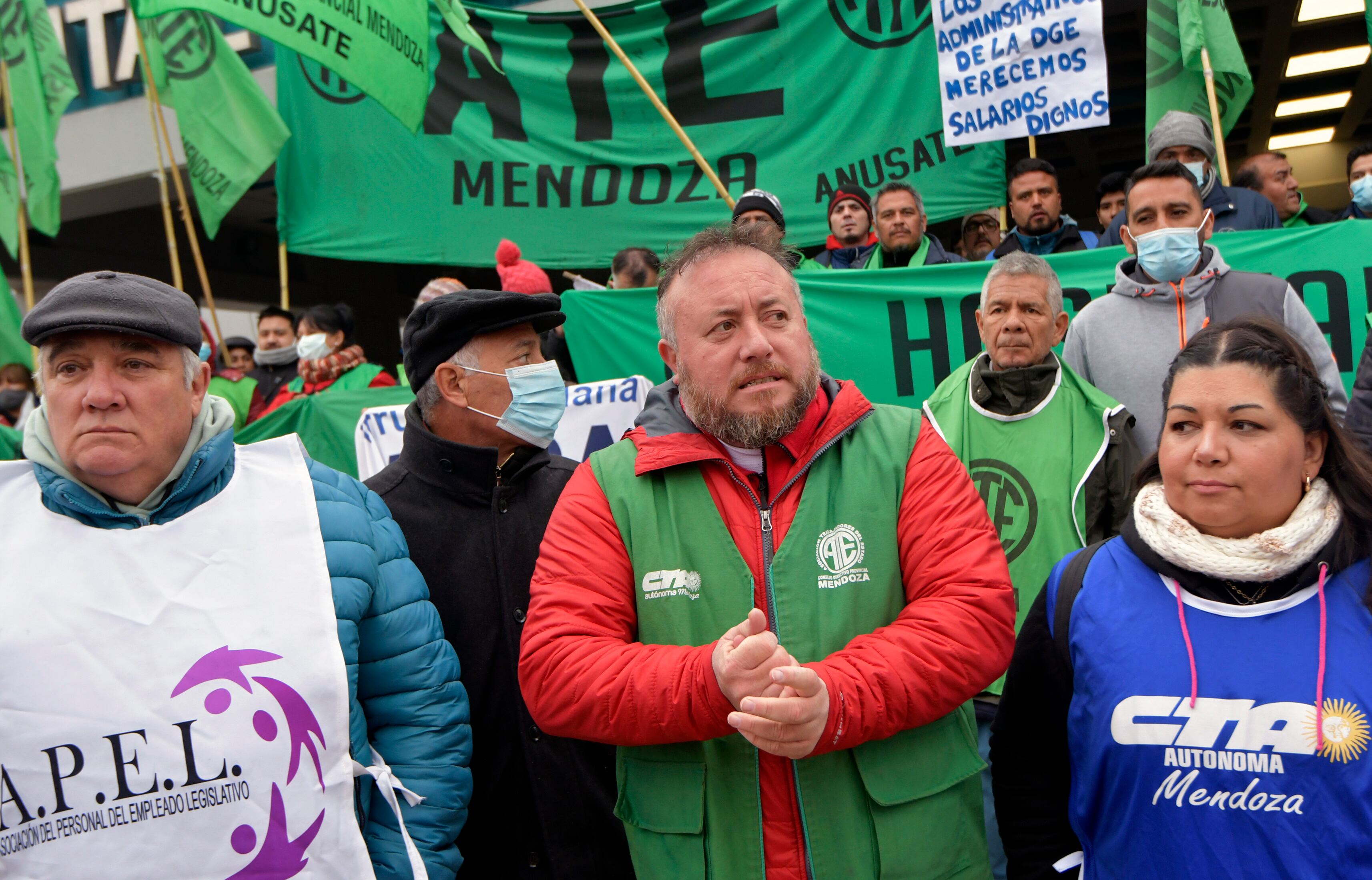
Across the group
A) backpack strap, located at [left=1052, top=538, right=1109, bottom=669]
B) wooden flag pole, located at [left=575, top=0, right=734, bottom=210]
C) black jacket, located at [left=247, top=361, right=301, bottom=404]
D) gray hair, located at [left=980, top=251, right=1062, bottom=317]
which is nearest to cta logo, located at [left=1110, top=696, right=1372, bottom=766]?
backpack strap, located at [left=1052, top=538, right=1109, bottom=669]

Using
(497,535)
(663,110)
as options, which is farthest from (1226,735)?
(663,110)

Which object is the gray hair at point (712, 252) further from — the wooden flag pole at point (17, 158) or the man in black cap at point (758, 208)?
the wooden flag pole at point (17, 158)

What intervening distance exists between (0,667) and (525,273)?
401 cm

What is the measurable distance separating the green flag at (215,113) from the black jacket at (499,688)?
16.9 feet

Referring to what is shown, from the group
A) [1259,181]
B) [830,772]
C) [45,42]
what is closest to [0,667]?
[830,772]

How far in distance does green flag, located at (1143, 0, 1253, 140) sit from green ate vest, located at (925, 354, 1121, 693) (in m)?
3.03

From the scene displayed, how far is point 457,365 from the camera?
8.66 feet

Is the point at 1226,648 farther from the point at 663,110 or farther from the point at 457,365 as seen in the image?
the point at 663,110

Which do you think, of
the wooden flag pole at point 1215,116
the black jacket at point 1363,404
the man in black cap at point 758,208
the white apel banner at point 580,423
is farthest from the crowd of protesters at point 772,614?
the wooden flag pole at point 1215,116

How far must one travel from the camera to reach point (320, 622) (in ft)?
5.86

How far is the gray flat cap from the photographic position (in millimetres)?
1749

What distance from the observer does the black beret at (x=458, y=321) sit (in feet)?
8.58

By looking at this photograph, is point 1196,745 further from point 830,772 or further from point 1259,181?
point 1259,181

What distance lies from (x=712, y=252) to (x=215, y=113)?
240 inches
